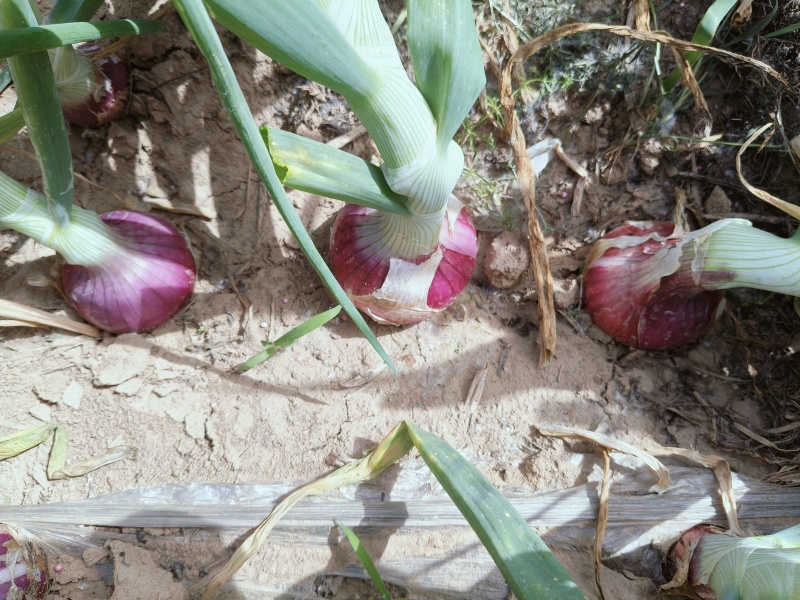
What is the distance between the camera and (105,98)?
121cm

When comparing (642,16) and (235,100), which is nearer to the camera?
(235,100)

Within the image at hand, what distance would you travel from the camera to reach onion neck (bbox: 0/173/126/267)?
956mm

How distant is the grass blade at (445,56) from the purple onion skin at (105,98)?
2.74 feet

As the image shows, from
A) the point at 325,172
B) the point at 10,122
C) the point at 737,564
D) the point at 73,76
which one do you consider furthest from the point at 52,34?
the point at 737,564

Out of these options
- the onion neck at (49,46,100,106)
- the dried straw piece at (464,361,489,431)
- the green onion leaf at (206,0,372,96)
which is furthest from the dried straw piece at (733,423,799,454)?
the onion neck at (49,46,100,106)

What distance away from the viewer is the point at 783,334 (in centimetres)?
117

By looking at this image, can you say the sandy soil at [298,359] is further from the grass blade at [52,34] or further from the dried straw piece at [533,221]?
the grass blade at [52,34]

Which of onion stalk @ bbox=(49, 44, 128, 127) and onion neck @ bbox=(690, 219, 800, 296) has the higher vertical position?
onion stalk @ bbox=(49, 44, 128, 127)

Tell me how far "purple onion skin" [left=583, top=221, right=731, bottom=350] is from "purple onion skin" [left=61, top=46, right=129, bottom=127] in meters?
1.19

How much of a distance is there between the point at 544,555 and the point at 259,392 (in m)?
0.69

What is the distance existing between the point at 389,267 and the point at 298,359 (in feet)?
1.05

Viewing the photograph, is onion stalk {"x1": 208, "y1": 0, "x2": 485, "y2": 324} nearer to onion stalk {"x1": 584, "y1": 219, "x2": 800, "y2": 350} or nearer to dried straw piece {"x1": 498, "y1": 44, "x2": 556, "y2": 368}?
dried straw piece {"x1": 498, "y1": 44, "x2": 556, "y2": 368}

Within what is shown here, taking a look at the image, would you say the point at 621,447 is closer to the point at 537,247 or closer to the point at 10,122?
the point at 537,247

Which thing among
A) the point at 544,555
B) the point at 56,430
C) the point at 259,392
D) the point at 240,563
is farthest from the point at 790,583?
the point at 56,430
